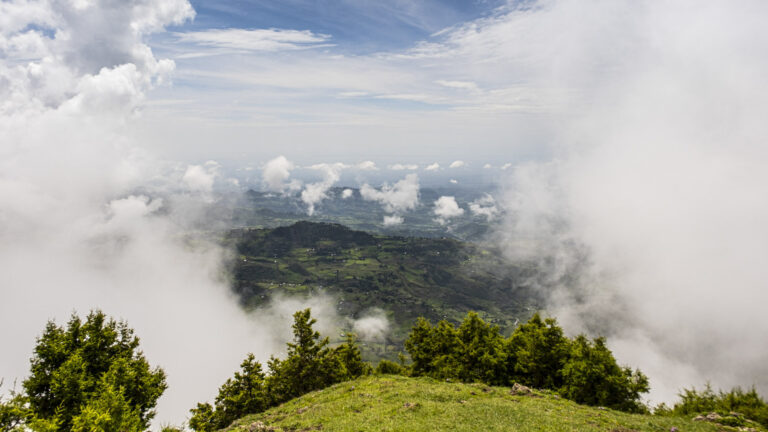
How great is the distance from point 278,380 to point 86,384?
101 feet

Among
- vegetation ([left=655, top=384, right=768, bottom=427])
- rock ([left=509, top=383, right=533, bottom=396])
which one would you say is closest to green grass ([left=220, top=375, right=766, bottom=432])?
rock ([left=509, top=383, right=533, bottom=396])

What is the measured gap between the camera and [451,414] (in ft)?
113

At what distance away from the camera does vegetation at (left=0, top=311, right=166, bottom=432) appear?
→ 27641 millimetres

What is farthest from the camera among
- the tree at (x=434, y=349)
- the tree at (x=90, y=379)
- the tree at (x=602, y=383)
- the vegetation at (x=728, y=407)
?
the tree at (x=434, y=349)

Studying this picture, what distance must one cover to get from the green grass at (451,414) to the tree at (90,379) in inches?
492

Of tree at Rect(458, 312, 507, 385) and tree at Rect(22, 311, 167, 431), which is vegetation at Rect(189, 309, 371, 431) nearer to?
tree at Rect(22, 311, 167, 431)

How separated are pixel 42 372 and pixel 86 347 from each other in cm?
587

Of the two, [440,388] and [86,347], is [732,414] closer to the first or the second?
[440,388]

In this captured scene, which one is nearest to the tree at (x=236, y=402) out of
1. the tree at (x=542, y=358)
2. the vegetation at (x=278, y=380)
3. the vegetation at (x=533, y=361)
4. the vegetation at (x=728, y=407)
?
the vegetation at (x=278, y=380)

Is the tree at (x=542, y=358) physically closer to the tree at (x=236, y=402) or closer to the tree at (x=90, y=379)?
the tree at (x=236, y=402)

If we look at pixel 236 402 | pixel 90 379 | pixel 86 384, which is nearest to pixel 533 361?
pixel 236 402

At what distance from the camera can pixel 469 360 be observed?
6406 cm

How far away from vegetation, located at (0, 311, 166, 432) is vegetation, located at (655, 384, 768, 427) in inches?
2608

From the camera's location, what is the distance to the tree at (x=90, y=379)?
33625 millimetres
